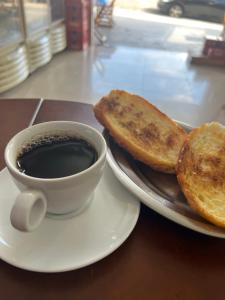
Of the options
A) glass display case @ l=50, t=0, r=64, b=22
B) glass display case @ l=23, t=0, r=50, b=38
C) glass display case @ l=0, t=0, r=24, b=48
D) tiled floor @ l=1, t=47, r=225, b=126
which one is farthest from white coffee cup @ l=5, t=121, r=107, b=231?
glass display case @ l=50, t=0, r=64, b=22

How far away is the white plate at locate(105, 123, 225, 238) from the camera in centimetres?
36

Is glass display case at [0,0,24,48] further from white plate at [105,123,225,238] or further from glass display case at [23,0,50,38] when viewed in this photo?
white plate at [105,123,225,238]

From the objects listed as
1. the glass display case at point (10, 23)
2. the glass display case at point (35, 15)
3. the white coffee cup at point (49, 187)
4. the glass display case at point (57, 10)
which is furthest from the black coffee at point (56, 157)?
the glass display case at point (57, 10)

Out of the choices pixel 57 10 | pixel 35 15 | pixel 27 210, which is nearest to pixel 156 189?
→ pixel 27 210

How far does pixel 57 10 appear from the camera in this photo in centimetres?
256

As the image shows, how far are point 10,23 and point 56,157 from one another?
189 centimetres

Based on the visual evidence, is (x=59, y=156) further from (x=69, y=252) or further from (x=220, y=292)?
(x=220, y=292)

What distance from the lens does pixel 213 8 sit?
15.6 feet

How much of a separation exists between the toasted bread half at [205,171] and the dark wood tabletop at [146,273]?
5 cm

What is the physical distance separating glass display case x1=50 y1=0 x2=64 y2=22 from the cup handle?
249 cm

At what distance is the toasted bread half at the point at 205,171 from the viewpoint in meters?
0.38

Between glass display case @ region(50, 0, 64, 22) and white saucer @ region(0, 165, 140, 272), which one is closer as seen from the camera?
white saucer @ region(0, 165, 140, 272)

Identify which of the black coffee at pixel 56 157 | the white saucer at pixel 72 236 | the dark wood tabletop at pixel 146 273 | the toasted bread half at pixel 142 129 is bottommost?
the dark wood tabletop at pixel 146 273

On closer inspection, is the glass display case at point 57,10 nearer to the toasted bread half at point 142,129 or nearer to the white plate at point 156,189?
the toasted bread half at point 142,129
